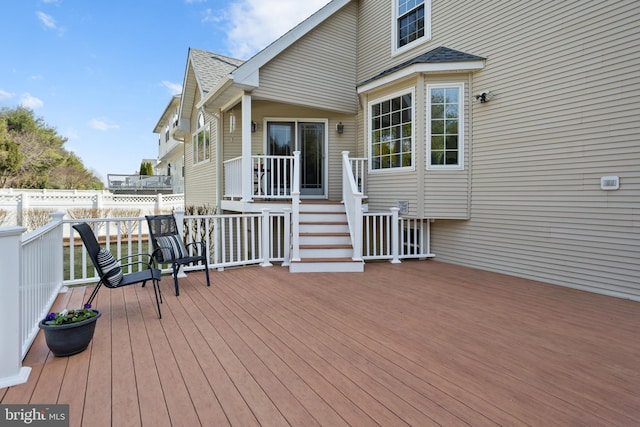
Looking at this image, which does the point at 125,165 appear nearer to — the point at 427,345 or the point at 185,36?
the point at 185,36

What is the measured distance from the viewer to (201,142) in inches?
455

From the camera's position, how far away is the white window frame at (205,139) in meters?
10.7

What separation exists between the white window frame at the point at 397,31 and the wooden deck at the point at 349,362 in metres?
5.56

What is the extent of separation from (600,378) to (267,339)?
8.39 feet

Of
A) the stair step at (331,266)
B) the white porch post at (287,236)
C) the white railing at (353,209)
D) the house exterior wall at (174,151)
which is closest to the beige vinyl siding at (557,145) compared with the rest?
the white railing at (353,209)

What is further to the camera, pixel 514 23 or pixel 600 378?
pixel 514 23

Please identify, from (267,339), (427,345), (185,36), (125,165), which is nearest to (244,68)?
(267,339)

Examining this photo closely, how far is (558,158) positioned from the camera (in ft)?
17.4

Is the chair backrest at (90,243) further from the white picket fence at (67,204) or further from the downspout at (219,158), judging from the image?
the white picket fence at (67,204)

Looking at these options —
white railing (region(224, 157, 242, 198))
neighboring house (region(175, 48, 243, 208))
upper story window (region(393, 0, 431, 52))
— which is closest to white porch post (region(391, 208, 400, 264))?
white railing (region(224, 157, 242, 198))

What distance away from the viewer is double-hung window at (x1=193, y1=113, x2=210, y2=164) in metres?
10.8

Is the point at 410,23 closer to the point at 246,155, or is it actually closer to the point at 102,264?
the point at 246,155

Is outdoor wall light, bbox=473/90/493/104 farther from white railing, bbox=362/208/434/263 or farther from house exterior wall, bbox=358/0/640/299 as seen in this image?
white railing, bbox=362/208/434/263

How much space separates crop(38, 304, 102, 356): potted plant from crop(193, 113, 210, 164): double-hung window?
8.37 m
